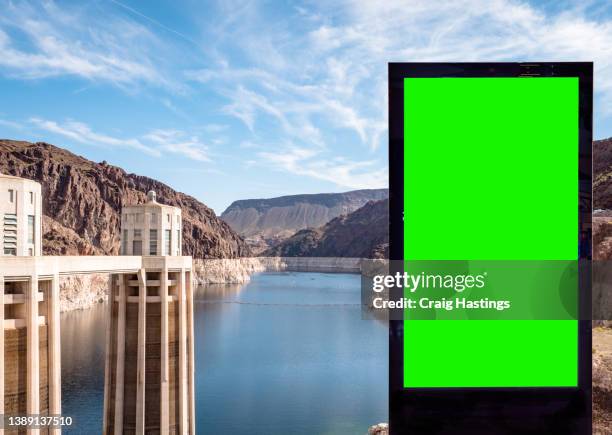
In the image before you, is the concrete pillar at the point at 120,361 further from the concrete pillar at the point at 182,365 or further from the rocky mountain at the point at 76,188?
the rocky mountain at the point at 76,188

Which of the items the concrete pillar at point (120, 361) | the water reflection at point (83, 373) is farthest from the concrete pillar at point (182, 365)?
the water reflection at point (83, 373)

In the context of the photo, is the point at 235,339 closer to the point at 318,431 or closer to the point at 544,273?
the point at 318,431

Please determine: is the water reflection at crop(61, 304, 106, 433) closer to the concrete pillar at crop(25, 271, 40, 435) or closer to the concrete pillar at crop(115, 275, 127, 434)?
the concrete pillar at crop(115, 275, 127, 434)

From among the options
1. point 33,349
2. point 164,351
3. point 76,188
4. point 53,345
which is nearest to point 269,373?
point 164,351

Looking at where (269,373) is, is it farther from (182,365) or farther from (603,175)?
(603,175)

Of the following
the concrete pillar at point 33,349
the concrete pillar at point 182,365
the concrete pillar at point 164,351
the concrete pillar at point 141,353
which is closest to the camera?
the concrete pillar at point 33,349

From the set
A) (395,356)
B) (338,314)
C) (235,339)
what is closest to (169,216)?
(395,356)

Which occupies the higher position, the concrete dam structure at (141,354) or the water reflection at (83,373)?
the concrete dam structure at (141,354)
